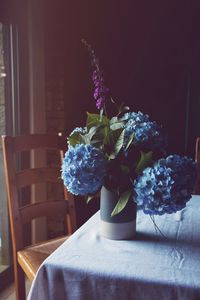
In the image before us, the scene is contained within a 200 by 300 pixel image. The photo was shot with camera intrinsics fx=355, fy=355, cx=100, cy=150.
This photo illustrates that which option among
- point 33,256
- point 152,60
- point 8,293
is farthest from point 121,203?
point 152,60

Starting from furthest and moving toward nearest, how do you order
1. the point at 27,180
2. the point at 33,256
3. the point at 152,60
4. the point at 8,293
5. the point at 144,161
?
the point at 152,60 < the point at 8,293 < the point at 27,180 < the point at 33,256 < the point at 144,161

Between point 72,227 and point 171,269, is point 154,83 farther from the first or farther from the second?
point 171,269

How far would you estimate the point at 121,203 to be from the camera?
106 cm

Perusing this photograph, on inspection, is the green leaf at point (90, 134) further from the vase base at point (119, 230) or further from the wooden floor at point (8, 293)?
the wooden floor at point (8, 293)

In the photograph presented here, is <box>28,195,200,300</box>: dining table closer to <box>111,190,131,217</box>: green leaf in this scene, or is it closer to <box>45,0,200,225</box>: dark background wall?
<box>111,190,131,217</box>: green leaf

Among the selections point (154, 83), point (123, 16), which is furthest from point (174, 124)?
point (123, 16)

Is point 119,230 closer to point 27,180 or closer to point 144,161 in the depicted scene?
point 144,161

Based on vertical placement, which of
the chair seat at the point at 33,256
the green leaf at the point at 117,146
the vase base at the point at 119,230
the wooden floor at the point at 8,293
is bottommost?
the wooden floor at the point at 8,293

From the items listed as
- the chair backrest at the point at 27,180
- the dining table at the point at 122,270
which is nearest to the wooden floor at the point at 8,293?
the chair backrest at the point at 27,180

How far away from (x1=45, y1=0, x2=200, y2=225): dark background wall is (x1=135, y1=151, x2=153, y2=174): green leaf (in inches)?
69.2

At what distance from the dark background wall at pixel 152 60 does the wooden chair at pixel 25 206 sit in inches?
41.3

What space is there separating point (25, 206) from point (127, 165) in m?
0.78

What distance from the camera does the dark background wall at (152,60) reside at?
285 centimetres

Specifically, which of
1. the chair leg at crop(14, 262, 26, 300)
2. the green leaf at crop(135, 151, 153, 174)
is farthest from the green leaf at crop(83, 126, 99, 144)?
the chair leg at crop(14, 262, 26, 300)
